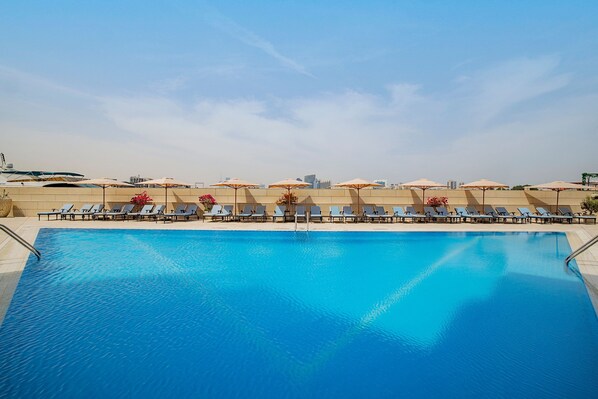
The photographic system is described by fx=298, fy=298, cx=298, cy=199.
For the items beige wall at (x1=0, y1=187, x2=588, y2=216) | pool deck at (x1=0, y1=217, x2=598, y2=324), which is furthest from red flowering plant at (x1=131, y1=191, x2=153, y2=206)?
pool deck at (x1=0, y1=217, x2=598, y2=324)

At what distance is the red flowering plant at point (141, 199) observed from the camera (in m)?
14.9

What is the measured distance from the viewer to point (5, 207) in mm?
14523

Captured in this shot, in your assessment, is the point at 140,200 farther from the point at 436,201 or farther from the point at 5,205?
the point at 436,201

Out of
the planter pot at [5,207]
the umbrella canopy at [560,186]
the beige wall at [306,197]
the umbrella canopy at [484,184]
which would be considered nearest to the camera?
the umbrella canopy at [560,186]

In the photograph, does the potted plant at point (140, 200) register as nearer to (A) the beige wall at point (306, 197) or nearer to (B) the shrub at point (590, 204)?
(A) the beige wall at point (306, 197)

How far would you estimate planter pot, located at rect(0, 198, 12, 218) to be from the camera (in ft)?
47.2

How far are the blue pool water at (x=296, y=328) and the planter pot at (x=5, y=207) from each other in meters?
9.89

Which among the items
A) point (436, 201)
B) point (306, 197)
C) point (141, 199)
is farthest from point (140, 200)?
point (436, 201)

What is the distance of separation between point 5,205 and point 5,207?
11cm

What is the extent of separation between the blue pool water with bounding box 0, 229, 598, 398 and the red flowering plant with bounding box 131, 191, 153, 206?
7033mm

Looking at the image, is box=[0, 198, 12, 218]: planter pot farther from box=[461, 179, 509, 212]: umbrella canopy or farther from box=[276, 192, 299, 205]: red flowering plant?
box=[461, 179, 509, 212]: umbrella canopy

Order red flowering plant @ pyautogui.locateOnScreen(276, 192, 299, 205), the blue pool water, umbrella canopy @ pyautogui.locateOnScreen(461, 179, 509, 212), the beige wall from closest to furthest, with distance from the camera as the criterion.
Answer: the blue pool water
umbrella canopy @ pyautogui.locateOnScreen(461, 179, 509, 212)
red flowering plant @ pyautogui.locateOnScreen(276, 192, 299, 205)
the beige wall

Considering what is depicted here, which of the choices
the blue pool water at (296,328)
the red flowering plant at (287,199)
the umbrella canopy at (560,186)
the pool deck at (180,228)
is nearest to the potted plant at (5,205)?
the pool deck at (180,228)

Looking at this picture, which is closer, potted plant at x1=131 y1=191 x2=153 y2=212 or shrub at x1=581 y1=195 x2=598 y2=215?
shrub at x1=581 y1=195 x2=598 y2=215
